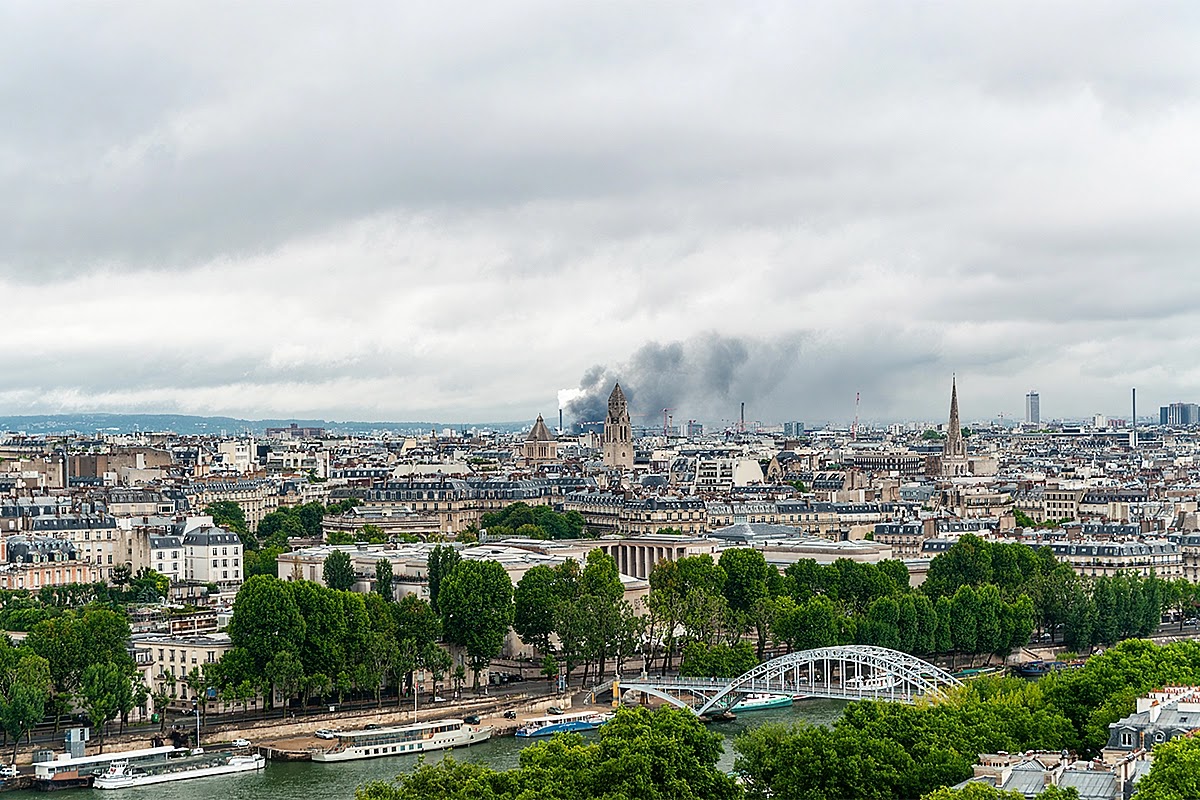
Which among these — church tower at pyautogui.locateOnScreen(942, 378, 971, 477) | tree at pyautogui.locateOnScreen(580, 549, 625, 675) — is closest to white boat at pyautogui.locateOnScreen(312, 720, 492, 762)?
tree at pyautogui.locateOnScreen(580, 549, 625, 675)

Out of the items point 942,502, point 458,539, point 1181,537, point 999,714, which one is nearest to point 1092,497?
point 942,502

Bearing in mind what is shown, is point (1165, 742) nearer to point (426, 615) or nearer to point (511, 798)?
point (511, 798)

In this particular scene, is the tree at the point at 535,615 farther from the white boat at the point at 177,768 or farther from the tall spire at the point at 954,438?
the tall spire at the point at 954,438

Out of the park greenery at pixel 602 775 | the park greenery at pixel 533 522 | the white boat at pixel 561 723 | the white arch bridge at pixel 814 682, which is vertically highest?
the park greenery at pixel 533 522

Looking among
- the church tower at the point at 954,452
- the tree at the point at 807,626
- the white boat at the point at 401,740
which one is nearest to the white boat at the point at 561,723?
the white boat at the point at 401,740

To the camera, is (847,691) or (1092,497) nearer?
(847,691)

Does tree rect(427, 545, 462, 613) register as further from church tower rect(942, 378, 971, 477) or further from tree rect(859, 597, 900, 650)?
church tower rect(942, 378, 971, 477)
